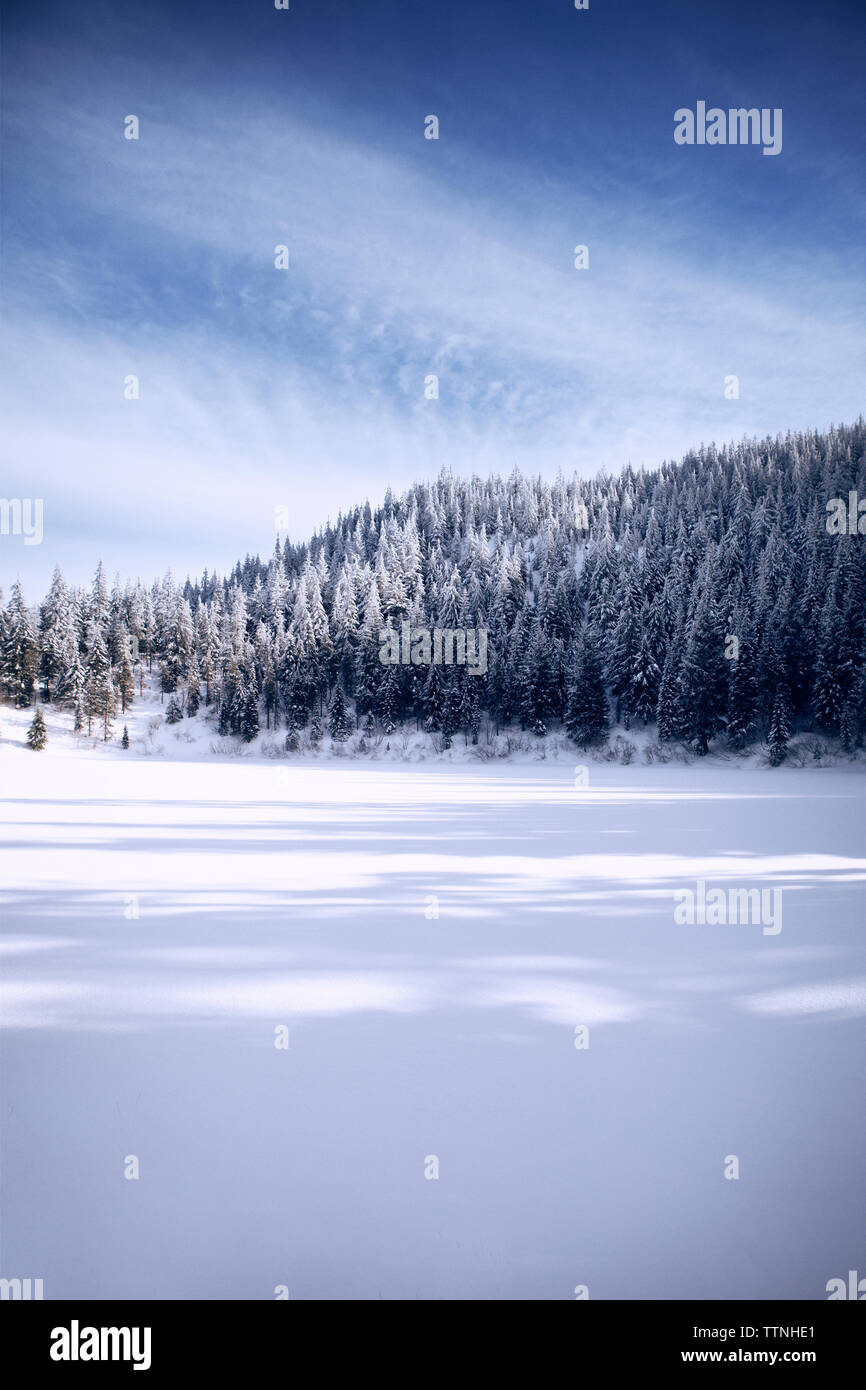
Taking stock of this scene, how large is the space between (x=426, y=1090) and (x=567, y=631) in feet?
178

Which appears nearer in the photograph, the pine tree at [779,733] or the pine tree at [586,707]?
the pine tree at [779,733]

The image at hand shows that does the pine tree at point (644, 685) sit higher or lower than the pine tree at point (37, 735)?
higher

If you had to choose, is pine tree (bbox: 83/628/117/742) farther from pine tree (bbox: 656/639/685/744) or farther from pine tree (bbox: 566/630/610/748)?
pine tree (bbox: 656/639/685/744)

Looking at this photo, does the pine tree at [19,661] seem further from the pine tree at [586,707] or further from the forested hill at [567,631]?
the pine tree at [586,707]

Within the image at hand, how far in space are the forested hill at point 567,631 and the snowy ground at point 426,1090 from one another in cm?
3798

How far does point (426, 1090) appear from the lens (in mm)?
3455

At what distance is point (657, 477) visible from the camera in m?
95.4

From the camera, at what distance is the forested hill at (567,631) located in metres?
40.8

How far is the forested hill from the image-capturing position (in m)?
40.8

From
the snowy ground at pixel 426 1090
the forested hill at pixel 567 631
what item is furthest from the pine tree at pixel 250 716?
the snowy ground at pixel 426 1090

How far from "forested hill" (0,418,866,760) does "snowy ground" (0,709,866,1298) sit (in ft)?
125

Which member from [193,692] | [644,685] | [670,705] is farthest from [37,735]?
[670,705]

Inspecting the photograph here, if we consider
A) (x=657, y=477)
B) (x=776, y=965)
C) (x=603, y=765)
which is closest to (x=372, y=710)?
(x=603, y=765)

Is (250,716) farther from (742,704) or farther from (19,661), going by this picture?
(742,704)
